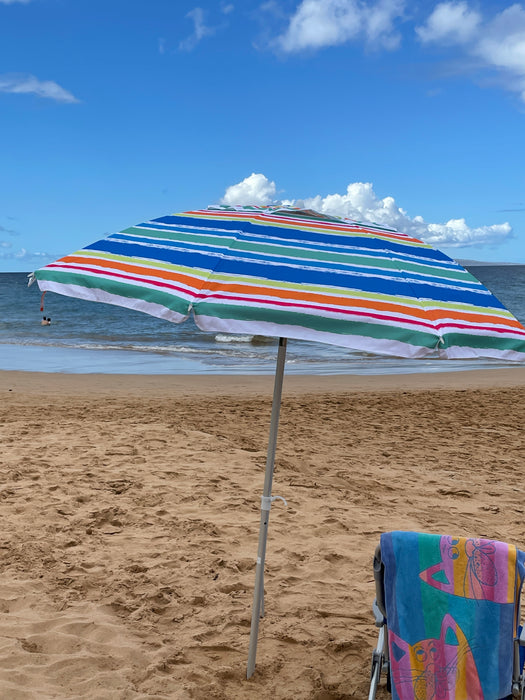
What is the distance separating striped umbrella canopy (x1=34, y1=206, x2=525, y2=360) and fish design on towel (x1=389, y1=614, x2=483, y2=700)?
1.31 m

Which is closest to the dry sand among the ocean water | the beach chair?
the beach chair

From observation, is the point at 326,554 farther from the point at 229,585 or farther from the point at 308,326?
the point at 308,326

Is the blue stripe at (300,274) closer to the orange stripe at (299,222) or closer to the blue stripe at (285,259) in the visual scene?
the blue stripe at (285,259)

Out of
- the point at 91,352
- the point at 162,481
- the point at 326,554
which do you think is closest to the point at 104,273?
the point at 326,554

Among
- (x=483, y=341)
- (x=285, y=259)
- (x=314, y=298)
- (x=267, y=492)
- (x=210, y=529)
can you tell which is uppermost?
(x=285, y=259)

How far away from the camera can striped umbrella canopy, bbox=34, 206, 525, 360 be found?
95.2 inches

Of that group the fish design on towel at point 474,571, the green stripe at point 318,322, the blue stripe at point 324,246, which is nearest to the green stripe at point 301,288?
the green stripe at point 318,322

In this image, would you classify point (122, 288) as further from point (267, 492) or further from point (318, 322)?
point (267, 492)

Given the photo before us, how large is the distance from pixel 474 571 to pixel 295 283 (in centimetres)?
153

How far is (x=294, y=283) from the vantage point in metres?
2.56

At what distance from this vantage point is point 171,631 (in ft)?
13.0

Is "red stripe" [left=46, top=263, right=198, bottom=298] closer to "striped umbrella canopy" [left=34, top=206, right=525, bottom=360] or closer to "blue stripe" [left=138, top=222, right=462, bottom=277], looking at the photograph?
"striped umbrella canopy" [left=34, top=206, right=525, bottom=360]

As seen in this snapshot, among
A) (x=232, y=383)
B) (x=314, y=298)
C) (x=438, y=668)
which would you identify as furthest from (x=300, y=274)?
(x=232, y=383)

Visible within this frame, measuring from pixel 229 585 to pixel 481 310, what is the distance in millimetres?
2723
